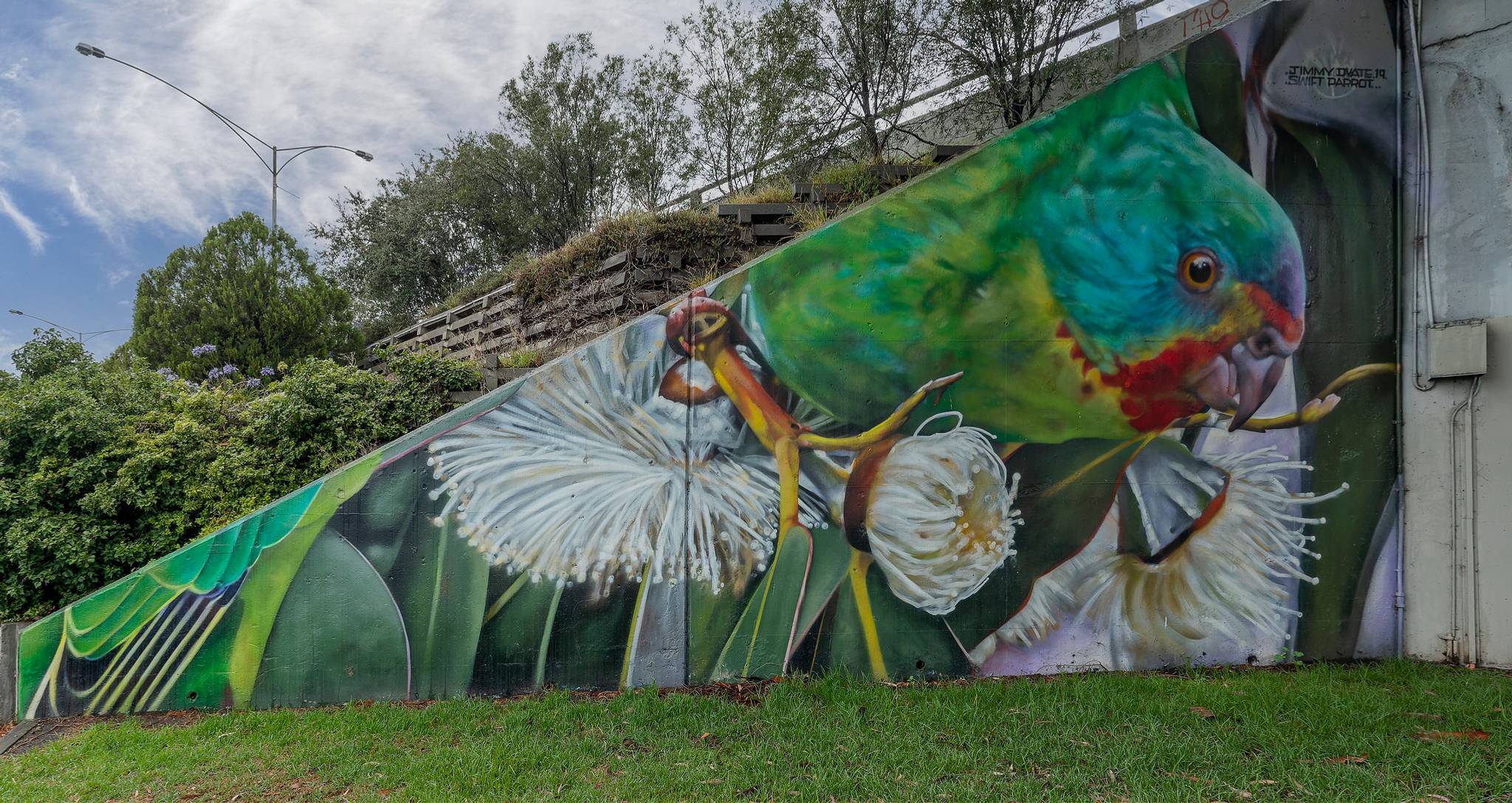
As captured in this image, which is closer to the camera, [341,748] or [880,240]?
[341,748]

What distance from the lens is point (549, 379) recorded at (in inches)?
199

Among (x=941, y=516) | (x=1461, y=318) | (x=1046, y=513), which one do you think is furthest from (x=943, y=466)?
(x=1461, y=318)

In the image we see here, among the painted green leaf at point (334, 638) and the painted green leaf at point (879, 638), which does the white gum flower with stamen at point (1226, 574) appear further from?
the painted green leaf at point (334, 638)

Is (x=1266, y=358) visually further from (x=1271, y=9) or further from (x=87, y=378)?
(x=87, y=378)

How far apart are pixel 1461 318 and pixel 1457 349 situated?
34 centimetres

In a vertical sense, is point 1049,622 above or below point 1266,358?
below

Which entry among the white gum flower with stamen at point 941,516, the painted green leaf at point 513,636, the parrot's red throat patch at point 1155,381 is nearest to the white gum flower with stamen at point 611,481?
the painted green leaf at point 513,636

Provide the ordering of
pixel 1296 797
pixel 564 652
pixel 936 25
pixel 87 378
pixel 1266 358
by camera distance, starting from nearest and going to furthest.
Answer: pixel 1296 797
pixel 564 652
pixel 1266 358
pixel 87 378
pixel 936 25

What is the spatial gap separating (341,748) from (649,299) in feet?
15.1

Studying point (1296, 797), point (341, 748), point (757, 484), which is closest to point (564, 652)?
point (341, 748)

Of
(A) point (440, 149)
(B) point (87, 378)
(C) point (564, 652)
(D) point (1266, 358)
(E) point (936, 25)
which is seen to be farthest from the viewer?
(A) point (440, 149)

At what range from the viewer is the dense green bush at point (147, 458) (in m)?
5.78

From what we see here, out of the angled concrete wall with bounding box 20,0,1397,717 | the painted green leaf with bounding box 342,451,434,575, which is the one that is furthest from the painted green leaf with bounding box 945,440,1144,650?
the painted green leaf with bounding box 342,451,434,575

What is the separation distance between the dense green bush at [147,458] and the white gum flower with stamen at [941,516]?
431 cm
